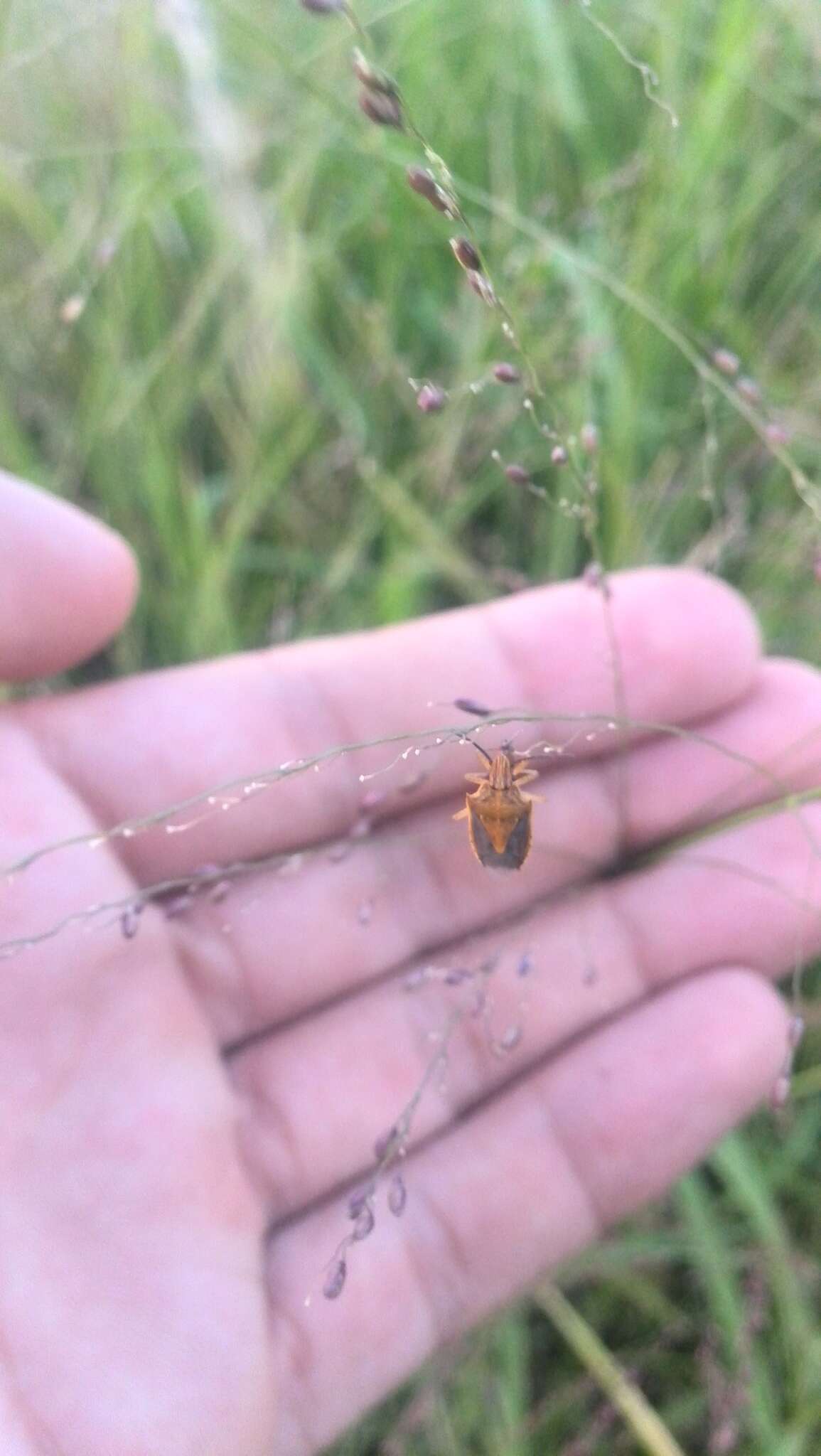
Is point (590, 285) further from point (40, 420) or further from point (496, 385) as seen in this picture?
point (40, 420)

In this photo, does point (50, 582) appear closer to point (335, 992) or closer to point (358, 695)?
point (358, 695)

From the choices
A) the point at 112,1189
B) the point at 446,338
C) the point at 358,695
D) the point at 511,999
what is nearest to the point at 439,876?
the point at 511,999

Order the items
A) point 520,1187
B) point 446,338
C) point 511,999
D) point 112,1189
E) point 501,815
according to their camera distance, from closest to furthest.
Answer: point 501,815
point 112,1189
point 520,1187
point 511,999
point 446,338

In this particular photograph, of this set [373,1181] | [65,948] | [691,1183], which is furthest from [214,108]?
[691,1183]

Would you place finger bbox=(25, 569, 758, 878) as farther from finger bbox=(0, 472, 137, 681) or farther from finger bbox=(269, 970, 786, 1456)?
finger bbox=(269, 970, 786, 1456)

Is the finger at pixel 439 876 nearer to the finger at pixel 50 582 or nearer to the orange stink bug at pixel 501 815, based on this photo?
the finger at pixel 50 582

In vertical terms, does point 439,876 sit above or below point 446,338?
below

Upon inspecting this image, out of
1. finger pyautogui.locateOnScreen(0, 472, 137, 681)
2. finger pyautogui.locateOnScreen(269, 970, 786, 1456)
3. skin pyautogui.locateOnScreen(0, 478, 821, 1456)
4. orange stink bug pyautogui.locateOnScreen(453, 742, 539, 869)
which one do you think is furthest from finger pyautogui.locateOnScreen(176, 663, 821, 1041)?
orange stink bug pyautogui.locateOnScreen(453, 742, 539, 869)
